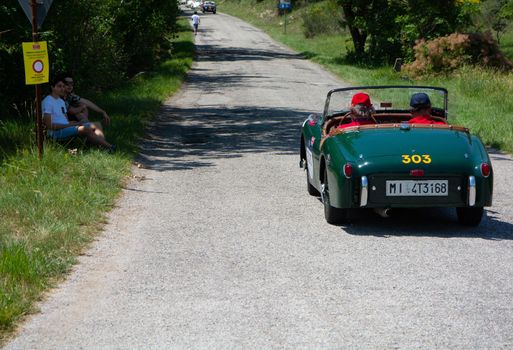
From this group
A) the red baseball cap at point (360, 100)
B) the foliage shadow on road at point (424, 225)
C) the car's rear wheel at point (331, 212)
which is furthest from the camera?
the red baseball cap at point (360, 100)

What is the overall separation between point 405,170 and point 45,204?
3.56 meters

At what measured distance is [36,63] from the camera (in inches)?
408

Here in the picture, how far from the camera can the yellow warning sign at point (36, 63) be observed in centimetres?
1029

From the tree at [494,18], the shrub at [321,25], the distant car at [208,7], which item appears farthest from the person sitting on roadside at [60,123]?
the distant car at [208,7]

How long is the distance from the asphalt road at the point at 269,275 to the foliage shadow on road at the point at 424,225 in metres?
0.02

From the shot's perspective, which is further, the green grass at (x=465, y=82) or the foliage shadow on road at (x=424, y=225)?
the green grass at (x=465, y=82)

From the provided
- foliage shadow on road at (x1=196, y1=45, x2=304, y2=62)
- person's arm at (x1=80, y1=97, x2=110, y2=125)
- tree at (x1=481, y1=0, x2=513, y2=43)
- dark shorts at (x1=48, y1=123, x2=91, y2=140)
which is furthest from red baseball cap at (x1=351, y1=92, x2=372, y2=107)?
tree at (x1=481, y1=0, x2=513, y2=43)

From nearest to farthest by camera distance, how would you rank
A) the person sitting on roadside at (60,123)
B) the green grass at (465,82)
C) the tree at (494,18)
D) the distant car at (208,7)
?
the person sitting on roadside at (60,123) < the green grass at (465,82) < the tree at (494,18) < the distant car at (208,7)

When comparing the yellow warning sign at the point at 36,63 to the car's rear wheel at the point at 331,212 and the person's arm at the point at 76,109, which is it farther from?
the car's rear wheel at the point at 331,212

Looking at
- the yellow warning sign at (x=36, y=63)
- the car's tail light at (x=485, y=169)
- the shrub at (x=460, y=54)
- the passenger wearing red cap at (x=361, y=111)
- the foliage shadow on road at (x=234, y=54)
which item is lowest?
the foliage shadow on road at (x=234, y=54)

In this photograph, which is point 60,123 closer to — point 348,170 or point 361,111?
point 361,111

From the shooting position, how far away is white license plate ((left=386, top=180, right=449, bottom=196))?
809cm

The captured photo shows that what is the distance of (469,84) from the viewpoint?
79.7 feet

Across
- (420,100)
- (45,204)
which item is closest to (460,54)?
(420,100)
